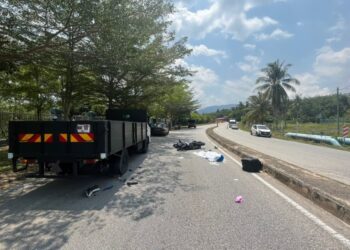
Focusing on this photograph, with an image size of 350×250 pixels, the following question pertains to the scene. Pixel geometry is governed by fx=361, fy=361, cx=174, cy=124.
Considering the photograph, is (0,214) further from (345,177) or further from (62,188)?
(345,177)

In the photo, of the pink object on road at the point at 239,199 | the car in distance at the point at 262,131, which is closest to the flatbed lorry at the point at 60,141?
the pink object on road at the point at 239,199

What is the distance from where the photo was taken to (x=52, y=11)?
988 centimetres

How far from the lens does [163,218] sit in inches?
242

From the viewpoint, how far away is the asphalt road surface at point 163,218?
4945mm

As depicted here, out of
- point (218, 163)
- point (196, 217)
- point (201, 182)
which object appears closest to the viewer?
point (196, 217)

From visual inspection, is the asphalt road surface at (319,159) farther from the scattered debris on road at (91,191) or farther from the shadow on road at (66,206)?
the scattered debris on road at (91,191)

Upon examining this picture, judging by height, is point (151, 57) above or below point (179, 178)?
above

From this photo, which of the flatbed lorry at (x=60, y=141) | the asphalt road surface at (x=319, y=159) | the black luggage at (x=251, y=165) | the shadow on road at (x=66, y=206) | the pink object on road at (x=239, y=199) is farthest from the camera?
the asphalt road surface at (x=319, y=159)

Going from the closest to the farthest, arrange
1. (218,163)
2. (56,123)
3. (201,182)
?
(56,123) < (201,182) < (218,163)

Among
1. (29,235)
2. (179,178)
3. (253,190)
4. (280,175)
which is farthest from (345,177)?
(29,235)

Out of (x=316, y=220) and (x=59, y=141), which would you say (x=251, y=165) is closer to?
(x=316, y=220)

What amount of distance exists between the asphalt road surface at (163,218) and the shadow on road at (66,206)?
0.01 meters

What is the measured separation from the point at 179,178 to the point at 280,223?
5105 mm

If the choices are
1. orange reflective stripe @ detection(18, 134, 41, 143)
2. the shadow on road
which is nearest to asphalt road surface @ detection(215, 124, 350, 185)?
the shadow on road
